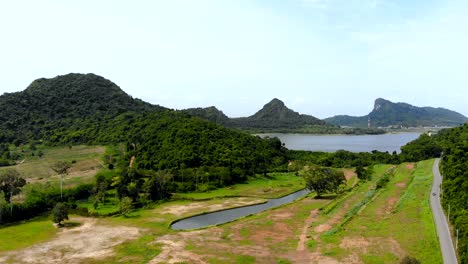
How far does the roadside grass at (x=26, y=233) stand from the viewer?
55562 millimetres

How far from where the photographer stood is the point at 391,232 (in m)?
54.8

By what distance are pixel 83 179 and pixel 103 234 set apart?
39.5 m

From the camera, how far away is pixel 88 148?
440ft

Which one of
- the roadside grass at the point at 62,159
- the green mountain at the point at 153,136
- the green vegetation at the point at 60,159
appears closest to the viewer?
the green vegetation at the point at 60,159

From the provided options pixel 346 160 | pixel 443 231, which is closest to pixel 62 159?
pixel 346 160

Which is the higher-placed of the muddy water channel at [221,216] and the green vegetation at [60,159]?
the green vegetation at [60,159]

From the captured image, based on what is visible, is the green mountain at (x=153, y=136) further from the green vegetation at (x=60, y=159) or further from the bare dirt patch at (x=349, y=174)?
the bare dirt patch at (x=349, y=174)

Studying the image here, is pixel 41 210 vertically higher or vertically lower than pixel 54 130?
lower

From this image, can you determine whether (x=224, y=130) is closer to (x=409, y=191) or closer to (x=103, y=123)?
(x=103, y=123)

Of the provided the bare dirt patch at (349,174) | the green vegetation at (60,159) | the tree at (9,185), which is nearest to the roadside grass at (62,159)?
the green vegetation at (60,159)

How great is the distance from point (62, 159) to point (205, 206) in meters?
57.3

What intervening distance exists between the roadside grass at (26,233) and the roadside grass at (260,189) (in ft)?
98.1

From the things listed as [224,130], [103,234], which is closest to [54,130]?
[224,130]

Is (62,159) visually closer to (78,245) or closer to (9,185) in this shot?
(9,185)
